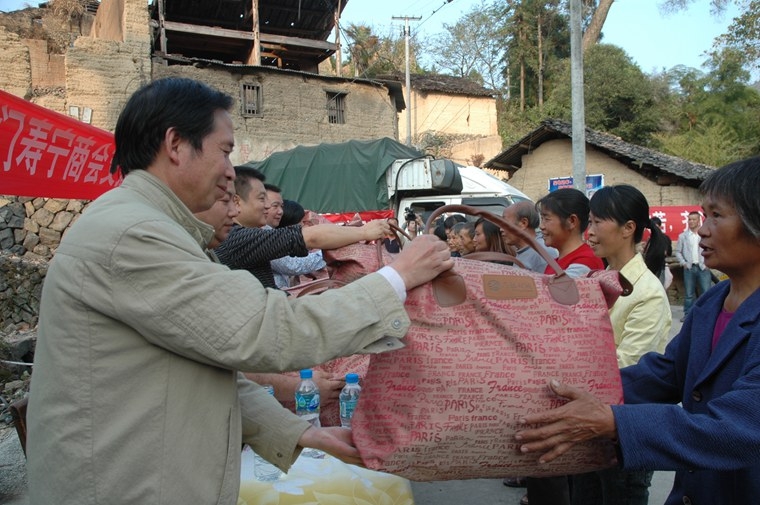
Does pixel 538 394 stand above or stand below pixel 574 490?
above

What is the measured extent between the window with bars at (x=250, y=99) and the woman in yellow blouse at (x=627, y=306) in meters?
14.2

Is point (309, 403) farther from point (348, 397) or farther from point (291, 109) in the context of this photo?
point (291, 109)

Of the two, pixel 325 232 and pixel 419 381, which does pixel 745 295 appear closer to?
pixel 419 381

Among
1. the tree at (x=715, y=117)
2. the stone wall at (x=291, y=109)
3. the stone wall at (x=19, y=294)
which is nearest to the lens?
the stone wall at (x=19, y=294)

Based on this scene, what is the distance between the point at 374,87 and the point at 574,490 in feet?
53.5

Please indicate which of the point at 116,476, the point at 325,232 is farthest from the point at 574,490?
the point at 116,476

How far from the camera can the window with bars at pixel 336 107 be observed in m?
17.1

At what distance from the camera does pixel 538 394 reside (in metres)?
1.30

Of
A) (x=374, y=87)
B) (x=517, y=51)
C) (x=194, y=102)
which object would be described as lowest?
(x=194, y=102)

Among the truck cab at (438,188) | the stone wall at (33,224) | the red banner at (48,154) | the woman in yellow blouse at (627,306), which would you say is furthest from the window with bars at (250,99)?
the woman in yellow blouse at (627,306)

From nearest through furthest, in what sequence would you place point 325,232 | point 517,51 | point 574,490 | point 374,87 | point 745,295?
point 745,295 → point 325,232 → point 574,490 → point 374,87 → point 517,51

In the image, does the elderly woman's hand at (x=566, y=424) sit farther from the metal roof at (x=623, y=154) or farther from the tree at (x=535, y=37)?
Result: the tree at (x=535, y=37)

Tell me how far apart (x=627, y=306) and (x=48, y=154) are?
371 centimetres

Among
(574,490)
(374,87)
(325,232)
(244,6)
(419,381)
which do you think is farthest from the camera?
(374,87)
